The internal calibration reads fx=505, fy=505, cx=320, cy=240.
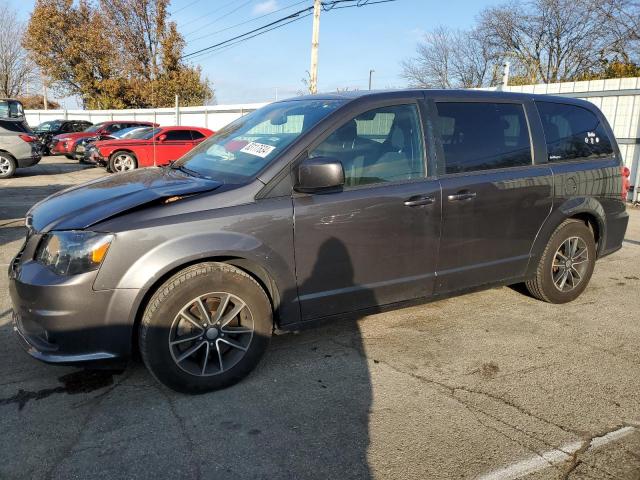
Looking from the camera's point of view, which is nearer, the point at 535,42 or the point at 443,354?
the point at 443,354

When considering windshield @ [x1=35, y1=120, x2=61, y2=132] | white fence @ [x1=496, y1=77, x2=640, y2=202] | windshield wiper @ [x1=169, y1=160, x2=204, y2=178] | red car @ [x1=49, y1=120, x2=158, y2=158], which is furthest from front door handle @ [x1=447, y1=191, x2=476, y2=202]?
windshield @ [x1=35, y1=120, x2=61, y2=132]

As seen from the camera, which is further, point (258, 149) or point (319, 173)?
point (258, 149)

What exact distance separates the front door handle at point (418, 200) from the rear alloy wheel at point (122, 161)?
13.6m

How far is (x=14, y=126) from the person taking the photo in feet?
47.6

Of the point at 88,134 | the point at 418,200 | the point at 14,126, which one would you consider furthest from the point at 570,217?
the point at 88,134

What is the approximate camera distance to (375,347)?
151 inches

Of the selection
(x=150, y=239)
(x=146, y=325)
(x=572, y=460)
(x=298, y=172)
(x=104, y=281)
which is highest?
(x=298, y=172)

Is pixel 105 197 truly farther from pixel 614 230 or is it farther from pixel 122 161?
pixel 122 161

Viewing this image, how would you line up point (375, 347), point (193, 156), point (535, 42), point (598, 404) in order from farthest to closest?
point (535, 42) < point (193, 156) < point (375, 347) < point (598, 404)

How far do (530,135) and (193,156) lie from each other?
2826 mm

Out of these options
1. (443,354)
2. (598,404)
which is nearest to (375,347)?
(443,354)

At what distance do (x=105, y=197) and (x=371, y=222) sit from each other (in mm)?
1725

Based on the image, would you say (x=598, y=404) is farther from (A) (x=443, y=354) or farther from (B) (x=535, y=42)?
(B) (x=535, y=42)

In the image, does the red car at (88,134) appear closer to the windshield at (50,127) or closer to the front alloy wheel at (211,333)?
the windshield at (50,127)
